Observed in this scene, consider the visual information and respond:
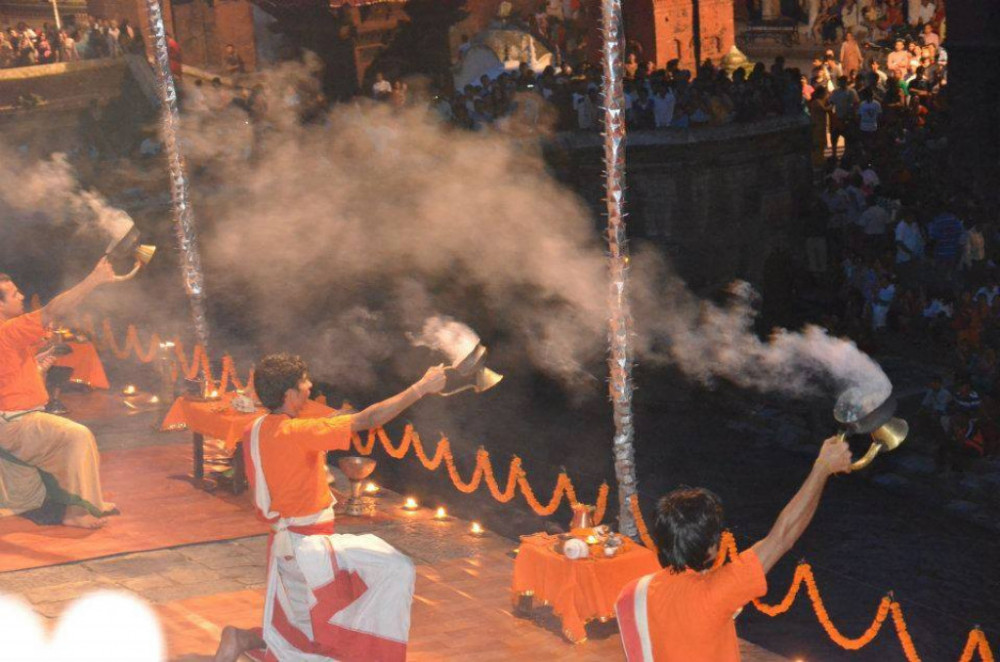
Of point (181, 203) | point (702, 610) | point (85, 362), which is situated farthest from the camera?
point (85, 362)

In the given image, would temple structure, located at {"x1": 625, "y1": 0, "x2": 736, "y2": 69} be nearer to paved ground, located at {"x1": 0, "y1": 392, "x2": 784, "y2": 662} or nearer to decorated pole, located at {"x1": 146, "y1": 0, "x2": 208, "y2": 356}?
decorated pole, located at {"x1": 146, "y1": 0, "x2": 208, "y2": 356}

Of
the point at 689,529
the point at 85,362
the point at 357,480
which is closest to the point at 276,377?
the point at 689,529

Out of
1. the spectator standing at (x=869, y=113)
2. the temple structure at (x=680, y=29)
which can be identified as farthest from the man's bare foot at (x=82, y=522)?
the temple structure at (x=680, y=29)

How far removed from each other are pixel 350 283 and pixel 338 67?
23.4 feet

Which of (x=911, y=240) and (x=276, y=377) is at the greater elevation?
(x=276, y=377)

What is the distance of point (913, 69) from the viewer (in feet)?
85.1

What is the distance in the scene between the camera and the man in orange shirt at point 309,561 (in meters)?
7.99

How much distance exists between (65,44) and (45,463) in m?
18.7

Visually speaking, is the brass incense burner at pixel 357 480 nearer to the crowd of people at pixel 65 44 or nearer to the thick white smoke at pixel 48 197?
the thick white smoke at pixel 48 197

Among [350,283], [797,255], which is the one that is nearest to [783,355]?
[797,255]

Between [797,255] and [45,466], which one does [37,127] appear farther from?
[45,466]

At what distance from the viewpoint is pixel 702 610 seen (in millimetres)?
5770

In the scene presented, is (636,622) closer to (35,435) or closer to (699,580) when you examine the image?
(699,580)

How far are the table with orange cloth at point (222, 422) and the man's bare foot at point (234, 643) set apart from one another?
3863mm
